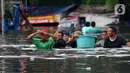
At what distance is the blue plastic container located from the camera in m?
17.5

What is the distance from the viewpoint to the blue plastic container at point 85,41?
57.4 ft

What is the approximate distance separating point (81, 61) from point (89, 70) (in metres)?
2.07

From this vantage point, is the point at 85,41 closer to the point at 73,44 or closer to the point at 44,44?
the point at 73,44

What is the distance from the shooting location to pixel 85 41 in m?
17.7

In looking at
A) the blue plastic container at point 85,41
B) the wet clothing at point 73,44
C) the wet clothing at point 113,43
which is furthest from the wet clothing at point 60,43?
the wet clothing at point 113,43

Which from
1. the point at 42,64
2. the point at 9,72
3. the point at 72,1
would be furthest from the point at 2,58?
the point at 72,1

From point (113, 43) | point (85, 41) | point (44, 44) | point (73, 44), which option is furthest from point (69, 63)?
point (73, 44)

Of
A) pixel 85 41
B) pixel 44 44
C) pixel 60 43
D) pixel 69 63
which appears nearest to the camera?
pixel 69 63

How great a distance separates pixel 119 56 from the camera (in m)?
14.3

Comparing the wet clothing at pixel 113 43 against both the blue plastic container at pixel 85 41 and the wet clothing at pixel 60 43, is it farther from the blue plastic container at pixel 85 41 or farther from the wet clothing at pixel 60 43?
the wet clothing at pixel 60 43

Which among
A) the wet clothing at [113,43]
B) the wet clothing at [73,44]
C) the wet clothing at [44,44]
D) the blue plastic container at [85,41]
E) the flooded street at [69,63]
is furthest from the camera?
the wet clothing at [73,44]

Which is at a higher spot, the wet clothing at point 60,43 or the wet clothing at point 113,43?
the wet clothing at point 113,43

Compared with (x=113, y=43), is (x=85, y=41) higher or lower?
lower

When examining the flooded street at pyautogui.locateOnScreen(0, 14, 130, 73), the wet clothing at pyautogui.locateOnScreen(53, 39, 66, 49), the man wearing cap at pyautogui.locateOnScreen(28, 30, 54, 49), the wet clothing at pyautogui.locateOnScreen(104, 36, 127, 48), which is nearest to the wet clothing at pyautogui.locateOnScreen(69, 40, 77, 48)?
the wet clothing at pyautogui.locateOnScreen(53, 39, 66, 49)
